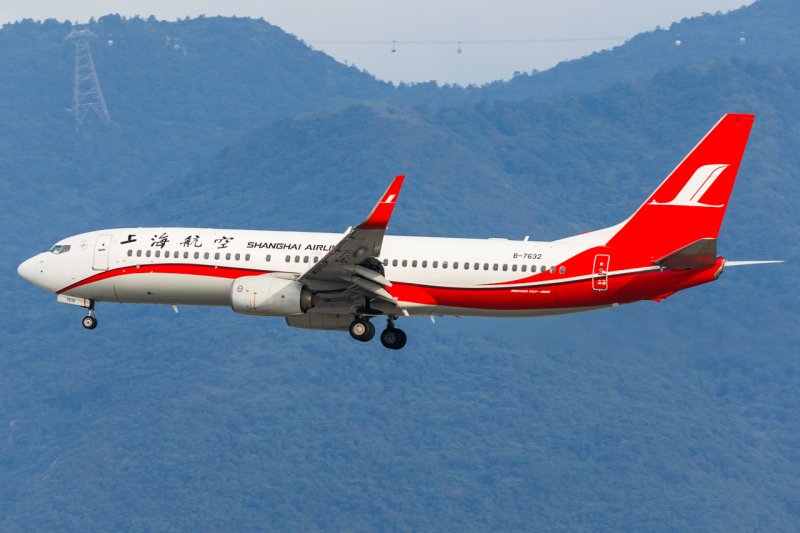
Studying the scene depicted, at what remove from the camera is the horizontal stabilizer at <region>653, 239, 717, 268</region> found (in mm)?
47150

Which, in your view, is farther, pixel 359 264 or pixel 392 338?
pixel 392 338

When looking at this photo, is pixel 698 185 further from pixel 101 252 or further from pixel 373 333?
pixel 101 252

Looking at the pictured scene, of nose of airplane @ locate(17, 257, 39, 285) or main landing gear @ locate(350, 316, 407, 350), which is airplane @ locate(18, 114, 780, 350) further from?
nose of airplane @ locate(17, 257, 39, 285)

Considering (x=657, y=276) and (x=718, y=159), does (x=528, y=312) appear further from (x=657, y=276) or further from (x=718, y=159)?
(x=718, y=159)

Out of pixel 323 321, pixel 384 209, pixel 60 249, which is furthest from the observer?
pixel 60 249

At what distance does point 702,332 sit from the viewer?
16975 centimetres

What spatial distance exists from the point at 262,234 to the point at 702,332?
12766cm

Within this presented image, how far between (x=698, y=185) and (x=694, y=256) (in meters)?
3.76

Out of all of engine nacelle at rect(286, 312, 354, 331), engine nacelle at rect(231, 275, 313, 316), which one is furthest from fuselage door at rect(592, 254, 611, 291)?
engine nacelle at rect(231, 275, 313, 316)

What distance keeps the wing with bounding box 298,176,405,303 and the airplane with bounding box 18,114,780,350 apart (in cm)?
6

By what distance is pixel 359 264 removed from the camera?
49688 mm

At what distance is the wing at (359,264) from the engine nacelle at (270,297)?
67cm

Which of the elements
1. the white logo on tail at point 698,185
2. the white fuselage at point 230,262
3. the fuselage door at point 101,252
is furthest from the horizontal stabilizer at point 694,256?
the fuselage door at point 101,252

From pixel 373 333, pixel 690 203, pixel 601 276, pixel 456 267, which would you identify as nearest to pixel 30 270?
pixel 373 333
